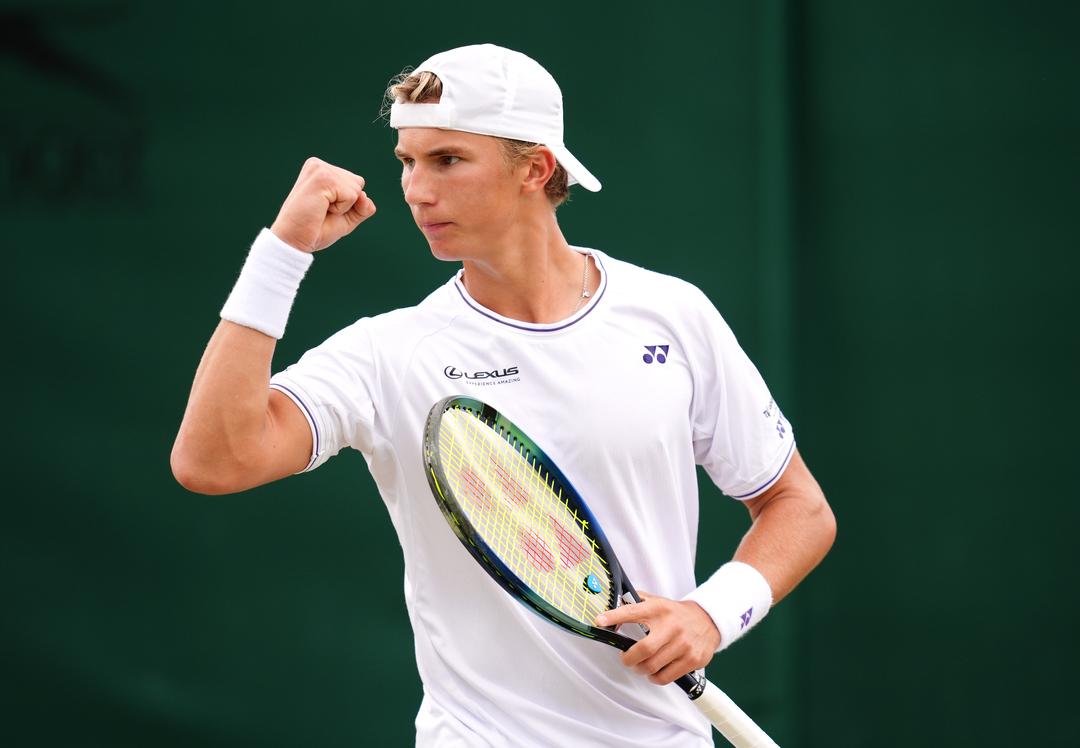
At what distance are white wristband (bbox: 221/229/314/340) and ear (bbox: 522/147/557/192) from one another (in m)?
0.49

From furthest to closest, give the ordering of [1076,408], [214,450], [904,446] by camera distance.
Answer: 1. [904,446]
2. [1076,408]
3. [214,450]

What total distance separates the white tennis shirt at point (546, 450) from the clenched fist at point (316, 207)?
0.22 metres

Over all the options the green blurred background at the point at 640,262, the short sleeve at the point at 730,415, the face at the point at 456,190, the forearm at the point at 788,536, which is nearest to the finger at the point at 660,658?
the forearm at the point at 788,536

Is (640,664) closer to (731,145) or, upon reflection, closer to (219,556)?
(219,556)

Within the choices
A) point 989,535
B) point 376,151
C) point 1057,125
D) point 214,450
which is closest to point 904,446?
point 989,535

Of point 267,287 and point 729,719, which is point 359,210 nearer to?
point 267,287

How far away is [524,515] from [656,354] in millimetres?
377

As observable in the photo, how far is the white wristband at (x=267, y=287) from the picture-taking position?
Result: 209cm

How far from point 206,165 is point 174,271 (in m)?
0.28

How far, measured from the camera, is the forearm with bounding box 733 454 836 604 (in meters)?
2.47

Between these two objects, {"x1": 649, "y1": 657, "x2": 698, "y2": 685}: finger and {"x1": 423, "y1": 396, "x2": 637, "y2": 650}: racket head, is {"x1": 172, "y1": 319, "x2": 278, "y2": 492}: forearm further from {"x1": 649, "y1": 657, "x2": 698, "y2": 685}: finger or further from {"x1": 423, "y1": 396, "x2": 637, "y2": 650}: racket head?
{"x1": 649, "y1": 657, "x2": 698, "y2": 685}: finger

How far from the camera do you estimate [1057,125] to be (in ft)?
11.3

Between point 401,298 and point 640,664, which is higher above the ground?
point 401,298

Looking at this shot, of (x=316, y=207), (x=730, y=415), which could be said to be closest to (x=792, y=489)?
(x=730, y=415)
